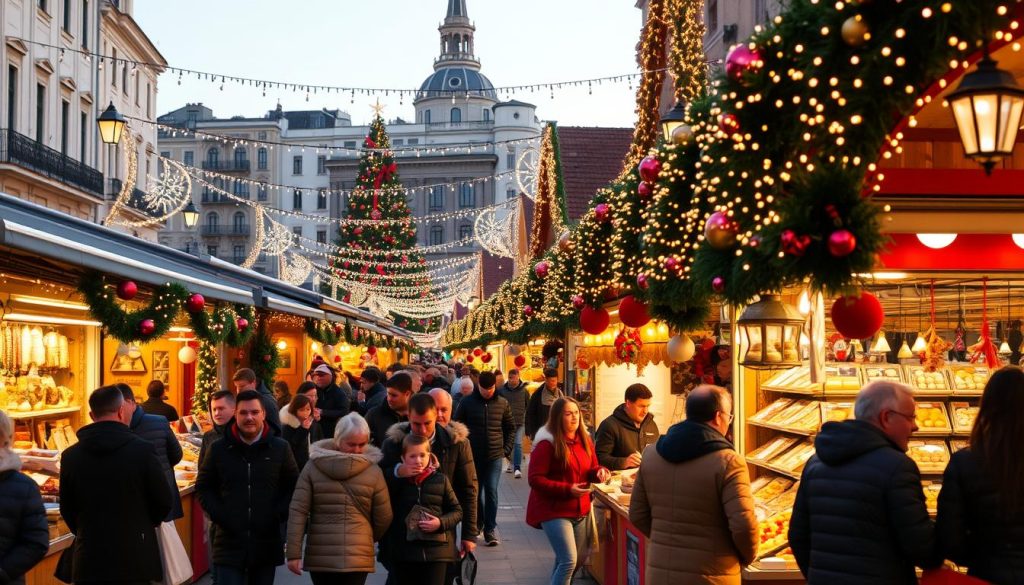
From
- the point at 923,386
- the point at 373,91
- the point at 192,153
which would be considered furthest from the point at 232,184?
the point at 923,386

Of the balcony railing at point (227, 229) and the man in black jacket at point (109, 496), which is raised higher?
the balcony railing at point (227, 229)

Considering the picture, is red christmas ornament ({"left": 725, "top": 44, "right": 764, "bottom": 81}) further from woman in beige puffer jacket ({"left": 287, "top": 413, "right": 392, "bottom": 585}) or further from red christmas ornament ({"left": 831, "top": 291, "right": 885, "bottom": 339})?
woman in beige puffer jacket ({"left": 287, "top": 413, "right": 392, "bottom": 585})

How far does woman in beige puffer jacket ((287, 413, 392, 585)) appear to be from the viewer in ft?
22.8

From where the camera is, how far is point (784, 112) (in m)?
6.71

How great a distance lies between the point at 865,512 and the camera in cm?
518

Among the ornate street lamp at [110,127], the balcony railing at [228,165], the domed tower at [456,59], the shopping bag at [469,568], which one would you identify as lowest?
the shopping bag at [469,568]

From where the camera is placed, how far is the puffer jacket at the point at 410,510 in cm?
732

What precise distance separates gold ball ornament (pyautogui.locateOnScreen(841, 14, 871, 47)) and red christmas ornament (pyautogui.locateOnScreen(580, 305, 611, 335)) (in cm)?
873

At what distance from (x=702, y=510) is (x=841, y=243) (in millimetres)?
1512

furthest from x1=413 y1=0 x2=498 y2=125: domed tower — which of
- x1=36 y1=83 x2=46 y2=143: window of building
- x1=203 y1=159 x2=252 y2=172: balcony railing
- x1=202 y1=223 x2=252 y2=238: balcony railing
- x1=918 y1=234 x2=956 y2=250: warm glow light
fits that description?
A: x1=918 y1=234 x2=956 y2=250: warm glow light

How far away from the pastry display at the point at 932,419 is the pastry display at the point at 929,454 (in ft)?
0.31

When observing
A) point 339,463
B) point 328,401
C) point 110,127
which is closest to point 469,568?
point 339,463

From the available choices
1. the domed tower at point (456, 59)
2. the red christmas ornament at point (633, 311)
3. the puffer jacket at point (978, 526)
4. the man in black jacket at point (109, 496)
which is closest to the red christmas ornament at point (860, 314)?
the puffer jacket at point (978, 526)

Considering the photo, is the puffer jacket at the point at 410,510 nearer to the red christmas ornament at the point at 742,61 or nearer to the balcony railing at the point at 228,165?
the red christmas ornament at the point at 742,61
